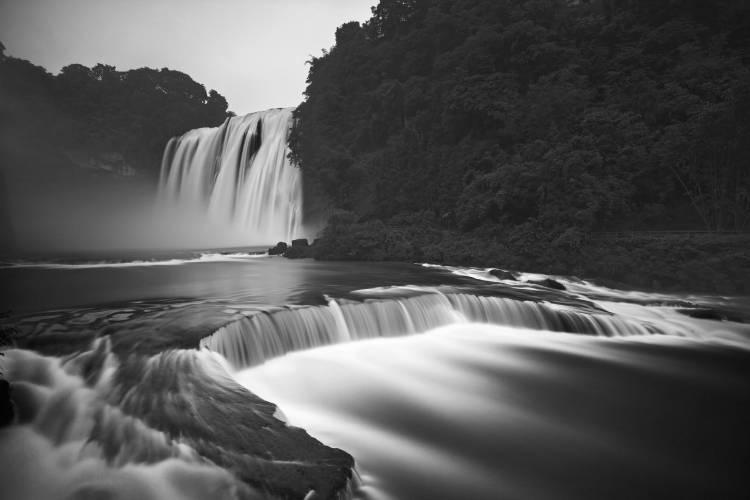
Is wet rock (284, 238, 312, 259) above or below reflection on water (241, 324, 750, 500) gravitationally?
above

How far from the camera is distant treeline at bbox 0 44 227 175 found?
3020cm

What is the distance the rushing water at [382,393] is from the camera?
2.94 m

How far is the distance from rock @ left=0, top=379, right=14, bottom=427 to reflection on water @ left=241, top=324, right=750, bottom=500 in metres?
2.21

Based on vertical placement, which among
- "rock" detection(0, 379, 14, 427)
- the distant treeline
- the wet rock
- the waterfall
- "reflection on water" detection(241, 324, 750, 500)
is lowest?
"reflection on water" detection(241, 324, 750, 500)

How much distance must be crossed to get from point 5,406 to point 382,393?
3876mm

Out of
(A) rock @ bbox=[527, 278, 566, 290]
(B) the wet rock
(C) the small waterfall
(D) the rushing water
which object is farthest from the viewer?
(B) the wet rock

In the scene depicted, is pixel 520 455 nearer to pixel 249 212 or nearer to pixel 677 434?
pixel 677 434

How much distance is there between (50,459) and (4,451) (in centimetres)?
46

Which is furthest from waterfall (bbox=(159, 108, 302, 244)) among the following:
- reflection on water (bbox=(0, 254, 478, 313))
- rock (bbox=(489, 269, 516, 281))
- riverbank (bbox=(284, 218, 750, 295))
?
rock (bbox=(489, 269, 516, 281))

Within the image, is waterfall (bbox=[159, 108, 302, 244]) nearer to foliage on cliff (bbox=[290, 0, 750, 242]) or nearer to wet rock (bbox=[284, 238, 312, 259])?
foliage on cliff (bbox=[290, 0, 750, 242])

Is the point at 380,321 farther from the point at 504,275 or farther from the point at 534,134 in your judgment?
the point at 534,134

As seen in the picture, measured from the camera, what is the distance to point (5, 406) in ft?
11.7

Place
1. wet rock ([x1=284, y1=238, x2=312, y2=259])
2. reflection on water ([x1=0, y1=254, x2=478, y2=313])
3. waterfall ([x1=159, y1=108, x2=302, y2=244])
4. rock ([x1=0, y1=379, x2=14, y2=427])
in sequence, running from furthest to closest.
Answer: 1. waterfall ([x1=159, y1=108, x2=302, y2=244])
2. wet rock ([x1=284, y1=238, x2=312, y2=259])
3. reflection on water ([x1=0, y1=254, x2=478, y2=313])
4. rock ([x1=0, y1=379, x2=14, y2=427])

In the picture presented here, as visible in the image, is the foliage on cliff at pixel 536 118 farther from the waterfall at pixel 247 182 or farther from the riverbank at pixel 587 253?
the waterfall at pixel 247 182
